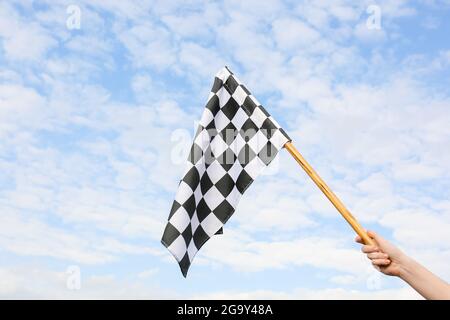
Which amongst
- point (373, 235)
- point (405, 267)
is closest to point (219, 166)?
point (373, 235)

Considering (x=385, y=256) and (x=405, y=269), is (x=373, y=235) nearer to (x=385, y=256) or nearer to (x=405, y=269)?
(x=385, y=256)

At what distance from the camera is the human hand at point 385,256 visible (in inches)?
144

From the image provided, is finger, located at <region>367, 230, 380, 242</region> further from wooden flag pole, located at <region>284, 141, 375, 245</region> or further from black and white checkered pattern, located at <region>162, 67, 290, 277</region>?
black and white checkered pattern, located at <region>162, 67, 290, 277</region>

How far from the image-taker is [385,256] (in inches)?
145

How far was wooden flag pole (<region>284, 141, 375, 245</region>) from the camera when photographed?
12.6ft

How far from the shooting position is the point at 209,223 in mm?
4828

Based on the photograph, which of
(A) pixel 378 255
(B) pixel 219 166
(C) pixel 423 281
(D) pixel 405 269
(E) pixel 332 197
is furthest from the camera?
(B) pixel 219 166

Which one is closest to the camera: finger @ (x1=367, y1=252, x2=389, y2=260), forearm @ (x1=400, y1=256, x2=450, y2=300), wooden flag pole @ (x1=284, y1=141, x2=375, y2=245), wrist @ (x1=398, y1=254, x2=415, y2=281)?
forearm @ (x1=400, y1=256, x2=450, y2=300)

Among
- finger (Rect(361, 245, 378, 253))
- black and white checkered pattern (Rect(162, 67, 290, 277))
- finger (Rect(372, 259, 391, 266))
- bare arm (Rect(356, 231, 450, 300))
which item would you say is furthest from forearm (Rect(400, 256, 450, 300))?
black and white checkered pattern (Rect(162, 67, 290, 277))

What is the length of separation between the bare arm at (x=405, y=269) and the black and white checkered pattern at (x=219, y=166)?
1.35m

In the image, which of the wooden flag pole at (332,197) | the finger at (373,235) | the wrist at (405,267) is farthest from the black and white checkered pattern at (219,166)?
the wrist at (405,267)

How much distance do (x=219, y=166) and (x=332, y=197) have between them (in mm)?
1308
